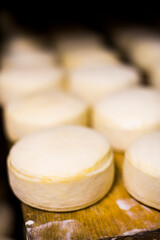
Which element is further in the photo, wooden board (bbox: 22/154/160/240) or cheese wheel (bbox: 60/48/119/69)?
cheese wheel (bbox: 60/48/119/69)

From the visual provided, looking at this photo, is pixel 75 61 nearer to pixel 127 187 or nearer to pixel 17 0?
pixel 17 0

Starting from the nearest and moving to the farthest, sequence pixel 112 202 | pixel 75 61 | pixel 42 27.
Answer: pixel 112 202 → pixel 75 61 → pixel 42 27

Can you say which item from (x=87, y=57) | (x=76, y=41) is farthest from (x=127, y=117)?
(x=76, y=41)

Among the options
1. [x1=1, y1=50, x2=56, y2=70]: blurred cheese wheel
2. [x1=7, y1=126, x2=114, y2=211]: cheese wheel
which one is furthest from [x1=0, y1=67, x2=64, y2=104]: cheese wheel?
[x1=7, y1=126, x2=114, y2=211]: cheese wheel

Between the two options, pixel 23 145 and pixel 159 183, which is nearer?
pixel 159 183

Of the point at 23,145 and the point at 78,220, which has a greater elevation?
the point at 23,145

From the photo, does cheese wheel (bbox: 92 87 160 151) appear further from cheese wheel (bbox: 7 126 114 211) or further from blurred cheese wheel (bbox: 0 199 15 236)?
blurred cheese wheel (bbox: 0 199 15 236)

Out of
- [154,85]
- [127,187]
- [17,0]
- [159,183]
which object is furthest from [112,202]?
[17,0]

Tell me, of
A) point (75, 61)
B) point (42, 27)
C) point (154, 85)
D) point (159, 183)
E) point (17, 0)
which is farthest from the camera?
point (42, 27)
